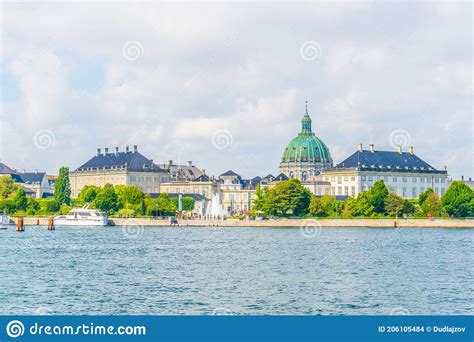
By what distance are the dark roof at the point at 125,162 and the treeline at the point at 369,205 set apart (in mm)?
40502

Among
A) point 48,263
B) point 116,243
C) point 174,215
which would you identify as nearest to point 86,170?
point 174,215

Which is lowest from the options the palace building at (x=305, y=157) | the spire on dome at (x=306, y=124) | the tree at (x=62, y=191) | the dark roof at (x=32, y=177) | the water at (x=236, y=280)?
the water at (x=236, y=280)

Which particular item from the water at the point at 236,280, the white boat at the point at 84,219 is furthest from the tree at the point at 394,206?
the water at the point at 236,280

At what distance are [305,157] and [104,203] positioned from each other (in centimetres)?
5818

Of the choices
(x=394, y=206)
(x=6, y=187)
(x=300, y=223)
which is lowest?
(x=300, y=223)

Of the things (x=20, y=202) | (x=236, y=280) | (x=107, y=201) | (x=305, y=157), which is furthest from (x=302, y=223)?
(x=305, y=157)

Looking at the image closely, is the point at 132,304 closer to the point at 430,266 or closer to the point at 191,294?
the point at 191,294

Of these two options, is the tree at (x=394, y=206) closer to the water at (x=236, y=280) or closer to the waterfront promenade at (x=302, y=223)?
the waterfront promenade at (x=302, y=223)

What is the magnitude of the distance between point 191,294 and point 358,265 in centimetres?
1079

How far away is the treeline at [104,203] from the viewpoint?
9088 cm

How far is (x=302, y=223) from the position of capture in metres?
85.2

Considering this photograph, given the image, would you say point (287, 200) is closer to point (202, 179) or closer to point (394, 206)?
point (394, 206)

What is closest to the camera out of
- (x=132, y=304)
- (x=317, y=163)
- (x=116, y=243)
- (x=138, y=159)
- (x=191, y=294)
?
(x=132, y=304)
